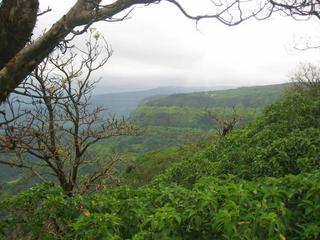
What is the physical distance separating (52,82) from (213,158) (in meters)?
9.22

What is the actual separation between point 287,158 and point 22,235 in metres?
5.89

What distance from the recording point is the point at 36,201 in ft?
23.8

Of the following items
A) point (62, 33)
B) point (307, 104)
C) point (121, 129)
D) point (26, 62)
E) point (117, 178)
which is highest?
point (62, 33)

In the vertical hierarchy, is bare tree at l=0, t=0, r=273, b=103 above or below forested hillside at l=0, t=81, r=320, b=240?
above

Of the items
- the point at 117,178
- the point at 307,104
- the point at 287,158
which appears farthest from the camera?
the point at 117,178

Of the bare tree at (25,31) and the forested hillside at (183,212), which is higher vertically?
the bare tree at (25,31)

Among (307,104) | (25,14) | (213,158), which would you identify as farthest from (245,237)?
(307,104)

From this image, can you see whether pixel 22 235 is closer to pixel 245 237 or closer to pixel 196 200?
pixel 196 200

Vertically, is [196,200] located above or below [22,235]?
above

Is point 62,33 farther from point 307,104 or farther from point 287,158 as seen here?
point 307,104

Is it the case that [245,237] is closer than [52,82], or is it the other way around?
[245,237]

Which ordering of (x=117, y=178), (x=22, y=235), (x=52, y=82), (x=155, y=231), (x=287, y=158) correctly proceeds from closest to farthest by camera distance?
1. (x=155, y=231)
2. (x=22, y=235)
3. (x=287, y=158)
4. (x=52, y=82)
5. (x=117, y=178)

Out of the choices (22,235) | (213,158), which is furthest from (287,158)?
(22,235)

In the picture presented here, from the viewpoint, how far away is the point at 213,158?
12797 mm
